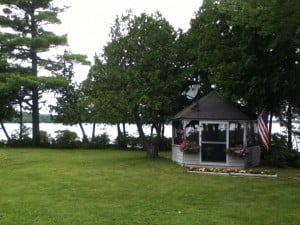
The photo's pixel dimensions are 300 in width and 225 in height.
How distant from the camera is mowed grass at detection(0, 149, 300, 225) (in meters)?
9.39

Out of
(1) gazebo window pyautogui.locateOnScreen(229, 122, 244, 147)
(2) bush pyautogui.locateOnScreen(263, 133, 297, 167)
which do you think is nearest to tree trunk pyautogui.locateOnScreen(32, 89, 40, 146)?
(2) bush pyautogui.locateOnScreen(263, 133, 297, 167)

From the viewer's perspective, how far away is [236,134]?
20.5 metres

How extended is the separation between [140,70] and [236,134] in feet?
16.4

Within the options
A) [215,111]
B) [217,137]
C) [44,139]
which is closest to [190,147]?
[217,137]

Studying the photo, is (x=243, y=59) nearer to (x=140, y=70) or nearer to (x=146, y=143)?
(x=140, y=70)

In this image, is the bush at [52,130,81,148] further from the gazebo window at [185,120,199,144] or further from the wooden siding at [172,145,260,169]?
the gazebo window at [185,120,199,144]

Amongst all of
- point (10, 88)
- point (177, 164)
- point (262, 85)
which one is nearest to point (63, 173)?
point (177, 164)

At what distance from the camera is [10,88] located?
31.8 meters

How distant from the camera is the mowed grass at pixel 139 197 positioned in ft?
30.8

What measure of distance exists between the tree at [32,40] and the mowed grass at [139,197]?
16209 millimetres

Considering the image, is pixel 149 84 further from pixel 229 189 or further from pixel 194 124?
pixel 229 189

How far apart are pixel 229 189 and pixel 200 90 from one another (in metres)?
12.1

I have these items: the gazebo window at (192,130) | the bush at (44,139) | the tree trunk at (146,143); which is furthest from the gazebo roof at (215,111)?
the bush at (44,139)

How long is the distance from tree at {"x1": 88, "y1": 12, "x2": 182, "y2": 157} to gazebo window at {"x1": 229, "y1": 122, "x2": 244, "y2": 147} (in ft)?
10.4
